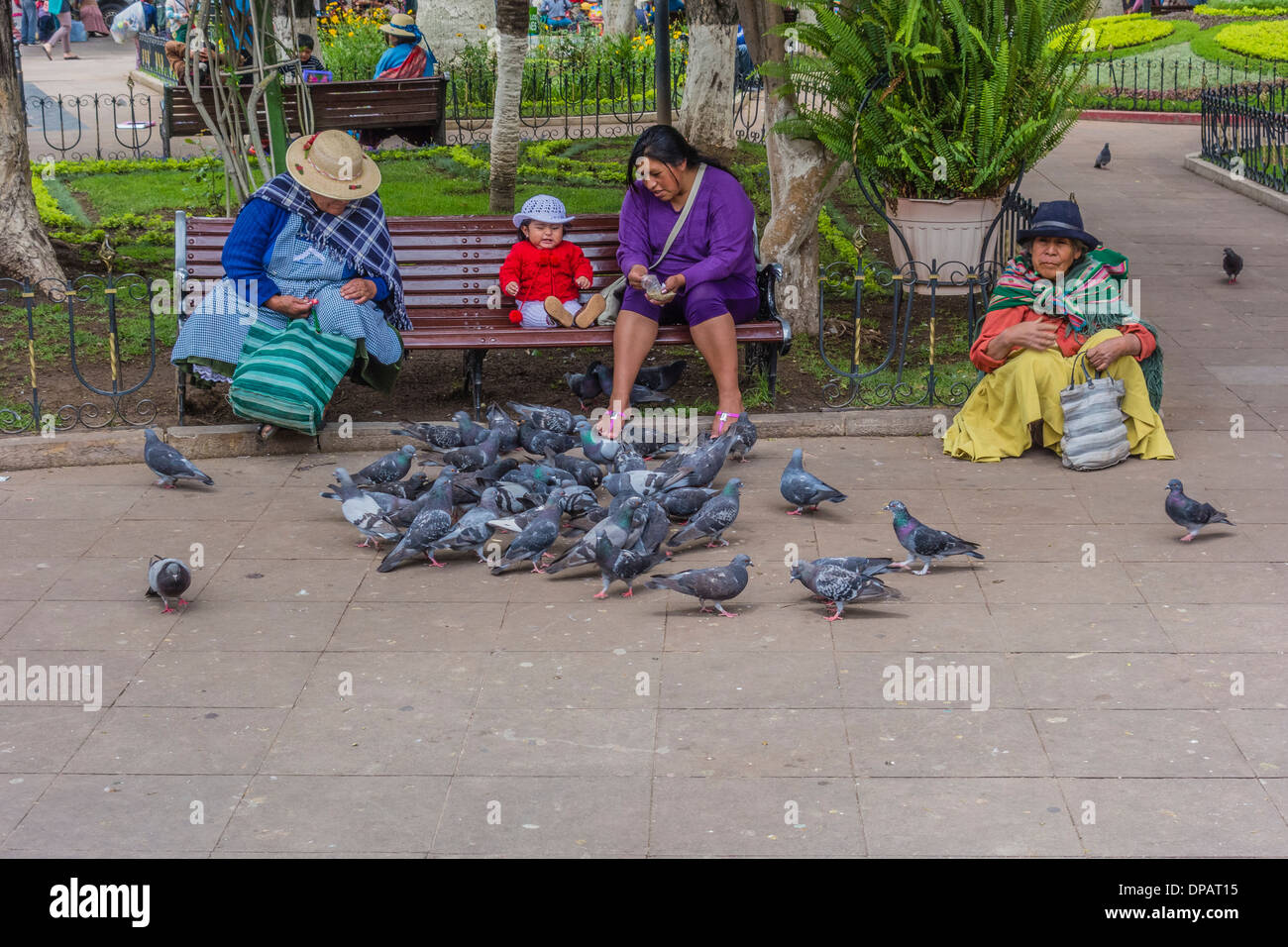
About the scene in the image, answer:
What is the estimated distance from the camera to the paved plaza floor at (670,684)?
13.4ft

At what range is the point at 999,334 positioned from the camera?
23.7 feet

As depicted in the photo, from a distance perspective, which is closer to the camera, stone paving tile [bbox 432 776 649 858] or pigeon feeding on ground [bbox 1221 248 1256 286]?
stone paving tile [bbox 432 776 649 858]

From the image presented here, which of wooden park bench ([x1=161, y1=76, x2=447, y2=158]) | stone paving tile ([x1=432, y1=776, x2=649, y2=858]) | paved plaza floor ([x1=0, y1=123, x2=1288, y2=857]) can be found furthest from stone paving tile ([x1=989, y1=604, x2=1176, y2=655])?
wooden park bench ([x1=161, y1=76, x2=447, y2=158])

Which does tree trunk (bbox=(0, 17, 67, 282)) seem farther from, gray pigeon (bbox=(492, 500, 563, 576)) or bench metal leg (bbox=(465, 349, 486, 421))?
gray pigeon (bbox=(492, 500, 563, 576))

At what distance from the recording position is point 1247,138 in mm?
16156

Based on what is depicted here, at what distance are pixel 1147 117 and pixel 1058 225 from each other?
16.0 m

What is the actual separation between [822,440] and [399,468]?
236cm

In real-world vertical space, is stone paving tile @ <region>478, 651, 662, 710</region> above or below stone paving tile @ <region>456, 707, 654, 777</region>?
above

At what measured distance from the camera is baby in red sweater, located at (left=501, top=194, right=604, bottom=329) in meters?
8.04

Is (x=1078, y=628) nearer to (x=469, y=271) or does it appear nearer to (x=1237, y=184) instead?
(x=469, y=271)

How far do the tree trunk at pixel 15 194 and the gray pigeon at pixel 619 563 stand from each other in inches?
221

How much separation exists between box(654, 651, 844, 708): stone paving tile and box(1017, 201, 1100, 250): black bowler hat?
303cm

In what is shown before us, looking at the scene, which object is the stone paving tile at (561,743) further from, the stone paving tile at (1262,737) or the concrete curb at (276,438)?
the concrete curb at (276,438)

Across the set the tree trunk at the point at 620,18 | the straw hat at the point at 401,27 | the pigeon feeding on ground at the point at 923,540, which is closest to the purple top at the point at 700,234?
the pigeon feeding on ground at the point at 923,540
